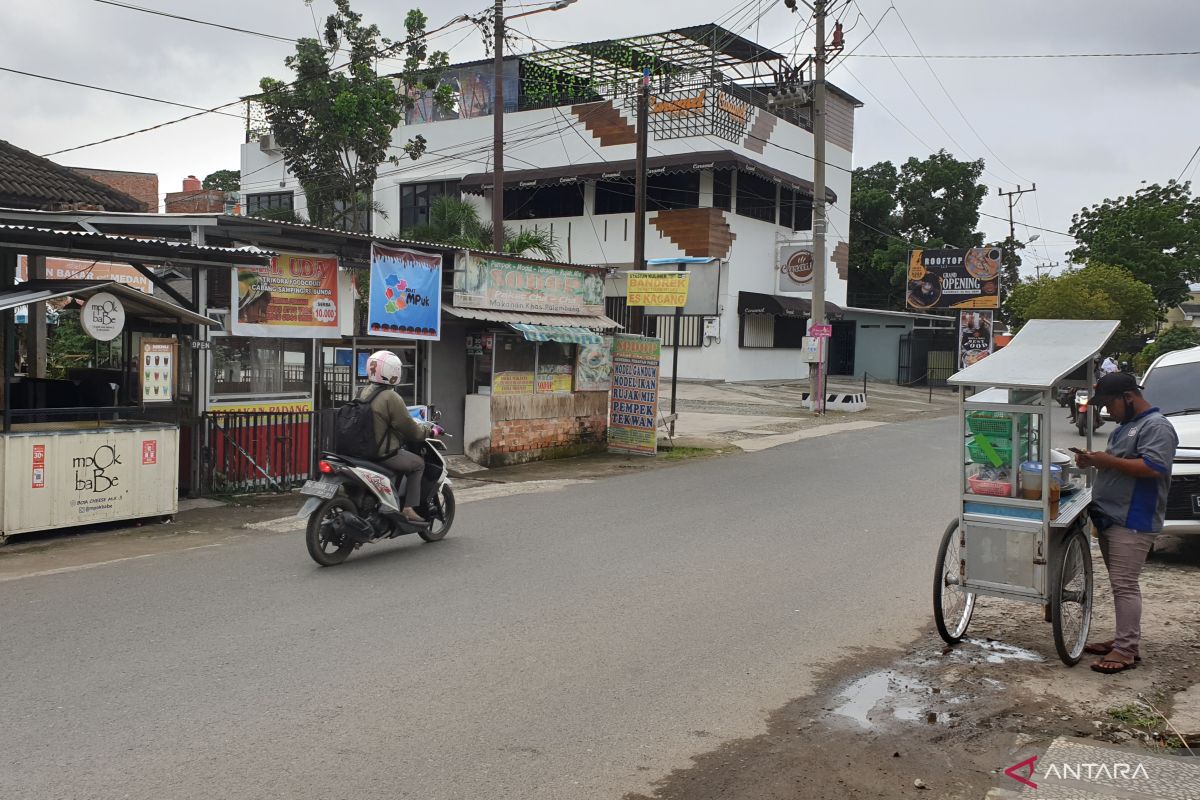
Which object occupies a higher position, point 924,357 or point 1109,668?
point 924,357

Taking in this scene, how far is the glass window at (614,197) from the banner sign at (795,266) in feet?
20.9

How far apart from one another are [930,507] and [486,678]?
8.04 metres

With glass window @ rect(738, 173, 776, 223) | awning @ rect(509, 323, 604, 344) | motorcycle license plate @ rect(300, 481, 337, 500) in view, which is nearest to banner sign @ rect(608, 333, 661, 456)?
awning @ rect(509, 323, 604, 344)

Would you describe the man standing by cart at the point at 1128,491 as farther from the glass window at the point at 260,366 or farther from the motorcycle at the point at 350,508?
the glass window at the point at 260,366

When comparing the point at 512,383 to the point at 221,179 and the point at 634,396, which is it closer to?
the point at 634,396

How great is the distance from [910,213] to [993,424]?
163ft

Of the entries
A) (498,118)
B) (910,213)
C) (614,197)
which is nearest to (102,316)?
(498,118)

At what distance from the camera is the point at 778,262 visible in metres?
37.9

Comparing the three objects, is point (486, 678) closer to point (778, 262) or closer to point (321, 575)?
point (321, 575)

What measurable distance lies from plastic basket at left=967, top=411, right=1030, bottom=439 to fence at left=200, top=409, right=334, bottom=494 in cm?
920

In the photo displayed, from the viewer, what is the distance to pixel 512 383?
53.1 ft

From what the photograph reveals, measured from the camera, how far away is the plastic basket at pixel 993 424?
231 inches

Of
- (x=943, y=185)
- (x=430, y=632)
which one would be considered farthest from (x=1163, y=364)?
(x=943, y=185)

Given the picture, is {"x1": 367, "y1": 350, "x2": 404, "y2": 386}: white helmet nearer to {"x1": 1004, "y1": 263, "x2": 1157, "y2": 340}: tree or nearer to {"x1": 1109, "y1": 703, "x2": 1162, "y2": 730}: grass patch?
{"x1": 1109, "y1": 703, "x2": 1162, "y2": 730}: grass patch
